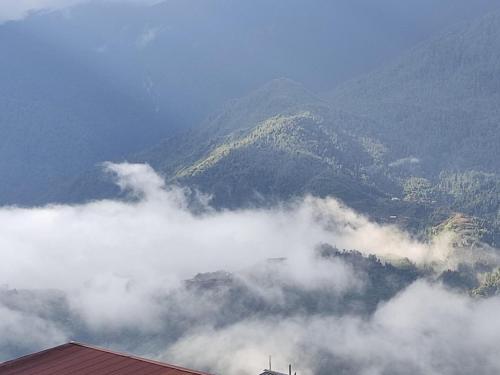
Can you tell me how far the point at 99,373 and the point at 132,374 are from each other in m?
4.17

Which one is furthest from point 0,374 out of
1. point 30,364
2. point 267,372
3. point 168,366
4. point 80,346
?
point 267,372

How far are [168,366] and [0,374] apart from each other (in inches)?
796

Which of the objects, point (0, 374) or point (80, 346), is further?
point (80, 346)

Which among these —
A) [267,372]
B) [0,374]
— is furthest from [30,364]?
[267,372]

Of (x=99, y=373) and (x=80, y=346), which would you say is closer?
(x=99, y=373)

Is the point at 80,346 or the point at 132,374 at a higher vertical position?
the point at 80,346

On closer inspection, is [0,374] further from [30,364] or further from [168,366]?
[168,366]

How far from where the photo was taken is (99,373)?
107m

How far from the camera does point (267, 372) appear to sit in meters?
115

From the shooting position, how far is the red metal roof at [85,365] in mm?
106875

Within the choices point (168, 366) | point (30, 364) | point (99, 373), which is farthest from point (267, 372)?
point (30, 364)

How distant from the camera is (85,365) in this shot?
110m

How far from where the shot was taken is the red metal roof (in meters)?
107

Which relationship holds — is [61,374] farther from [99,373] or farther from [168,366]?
[168,366]
